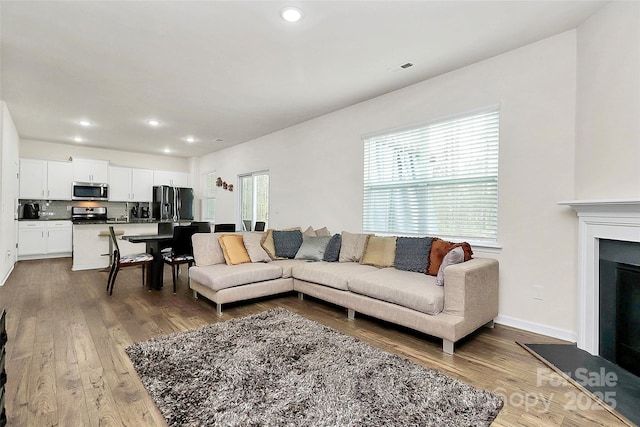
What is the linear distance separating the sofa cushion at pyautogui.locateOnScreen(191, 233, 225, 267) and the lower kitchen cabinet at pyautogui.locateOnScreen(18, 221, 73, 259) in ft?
17.6

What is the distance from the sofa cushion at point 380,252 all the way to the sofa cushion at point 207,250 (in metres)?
1.92

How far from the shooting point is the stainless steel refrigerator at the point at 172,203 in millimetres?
8297

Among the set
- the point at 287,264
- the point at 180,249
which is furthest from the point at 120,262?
the point at 287,264

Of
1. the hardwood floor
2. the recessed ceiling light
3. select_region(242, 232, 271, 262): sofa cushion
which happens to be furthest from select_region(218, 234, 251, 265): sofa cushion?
the recessed ceiling light

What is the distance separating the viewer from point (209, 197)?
340 inches

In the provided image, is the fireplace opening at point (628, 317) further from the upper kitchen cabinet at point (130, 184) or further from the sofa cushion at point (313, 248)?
the upper kitchen cabinet at point (130, 184)

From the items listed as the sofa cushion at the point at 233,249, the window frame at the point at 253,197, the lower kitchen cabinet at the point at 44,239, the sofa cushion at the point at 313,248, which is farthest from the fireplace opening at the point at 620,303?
the lower kitchen cabinet at the point at 44,239

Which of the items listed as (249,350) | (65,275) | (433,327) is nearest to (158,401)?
(249,350)

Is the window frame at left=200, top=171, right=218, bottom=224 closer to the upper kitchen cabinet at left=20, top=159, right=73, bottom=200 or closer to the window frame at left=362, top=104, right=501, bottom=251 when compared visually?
the upper kitchen cabinet at left=20, top=159, right=73, bottom=200

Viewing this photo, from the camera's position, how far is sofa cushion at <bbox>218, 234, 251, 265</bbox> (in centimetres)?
396

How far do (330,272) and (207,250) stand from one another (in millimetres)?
1701

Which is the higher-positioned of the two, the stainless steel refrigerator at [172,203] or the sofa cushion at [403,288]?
the stainless steel refrigerator at [172,203]

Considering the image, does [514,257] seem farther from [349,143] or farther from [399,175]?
[349,143]

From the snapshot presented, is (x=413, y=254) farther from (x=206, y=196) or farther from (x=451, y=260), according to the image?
(x=206, y=196)
